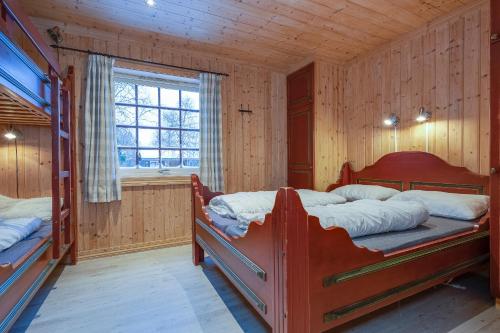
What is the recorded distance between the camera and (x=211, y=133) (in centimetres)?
319

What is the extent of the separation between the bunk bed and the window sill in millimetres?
542

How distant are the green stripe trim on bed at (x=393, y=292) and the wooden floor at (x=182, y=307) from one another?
0.25 meters

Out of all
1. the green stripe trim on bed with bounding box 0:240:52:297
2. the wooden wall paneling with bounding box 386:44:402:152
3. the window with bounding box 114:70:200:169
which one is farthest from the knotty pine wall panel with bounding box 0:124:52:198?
the wooden wall paneling with bounding box 386:44:402:152

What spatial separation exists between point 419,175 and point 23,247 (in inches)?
134

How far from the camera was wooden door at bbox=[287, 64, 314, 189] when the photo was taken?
3.43 m

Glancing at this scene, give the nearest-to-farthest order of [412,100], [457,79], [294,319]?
1. [294,319]
2. [457,79]
3. [412,100]

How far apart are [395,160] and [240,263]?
91.5 inches

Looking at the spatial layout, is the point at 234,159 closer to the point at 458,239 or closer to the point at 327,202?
the point at 327,202

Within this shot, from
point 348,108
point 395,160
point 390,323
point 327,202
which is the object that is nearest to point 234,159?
point 327,202

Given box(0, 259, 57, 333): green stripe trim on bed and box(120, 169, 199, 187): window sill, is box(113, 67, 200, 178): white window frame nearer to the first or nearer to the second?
box(120, 169, 199, 187): window sill

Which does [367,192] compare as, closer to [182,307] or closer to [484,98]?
[484,98]

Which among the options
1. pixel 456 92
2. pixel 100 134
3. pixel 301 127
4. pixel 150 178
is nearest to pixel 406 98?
pixel 456 92

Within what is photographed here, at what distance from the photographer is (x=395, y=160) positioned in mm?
2879

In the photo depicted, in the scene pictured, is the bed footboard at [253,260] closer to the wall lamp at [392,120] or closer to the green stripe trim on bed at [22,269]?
the green stripe trim on bed at [22,269]
